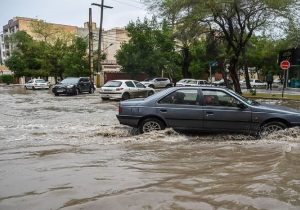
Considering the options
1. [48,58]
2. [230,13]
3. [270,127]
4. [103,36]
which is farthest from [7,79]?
[270,127]

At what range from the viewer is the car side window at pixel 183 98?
1021cm

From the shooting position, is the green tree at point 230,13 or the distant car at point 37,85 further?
the distant car at point 37,85

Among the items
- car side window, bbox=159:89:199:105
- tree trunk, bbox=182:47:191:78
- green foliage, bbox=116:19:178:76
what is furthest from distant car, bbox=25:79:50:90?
car side window, bbox=159:89:199:105

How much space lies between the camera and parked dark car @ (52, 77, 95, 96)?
31.1 metres

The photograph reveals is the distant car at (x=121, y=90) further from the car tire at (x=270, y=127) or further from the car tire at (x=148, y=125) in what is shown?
the car tire at (x=270, y=127)

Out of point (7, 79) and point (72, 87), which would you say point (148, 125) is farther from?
point (7, 79)

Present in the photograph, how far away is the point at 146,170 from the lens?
7.11 metres

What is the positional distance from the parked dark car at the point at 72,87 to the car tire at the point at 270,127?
23.1 meters

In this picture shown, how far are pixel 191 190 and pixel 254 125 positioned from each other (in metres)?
4.63

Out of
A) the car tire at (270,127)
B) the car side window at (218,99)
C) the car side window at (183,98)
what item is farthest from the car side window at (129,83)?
the car tire at (270,127)

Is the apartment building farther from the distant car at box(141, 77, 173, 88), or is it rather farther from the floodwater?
the floodwater

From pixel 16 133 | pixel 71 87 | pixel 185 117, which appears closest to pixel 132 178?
pixel 185 117

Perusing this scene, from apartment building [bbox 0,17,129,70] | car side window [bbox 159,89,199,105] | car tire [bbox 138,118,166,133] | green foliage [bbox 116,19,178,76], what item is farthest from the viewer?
apartment building [bbox 0,17,129,70]

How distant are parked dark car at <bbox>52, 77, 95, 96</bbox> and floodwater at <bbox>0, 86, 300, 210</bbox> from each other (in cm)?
1957
